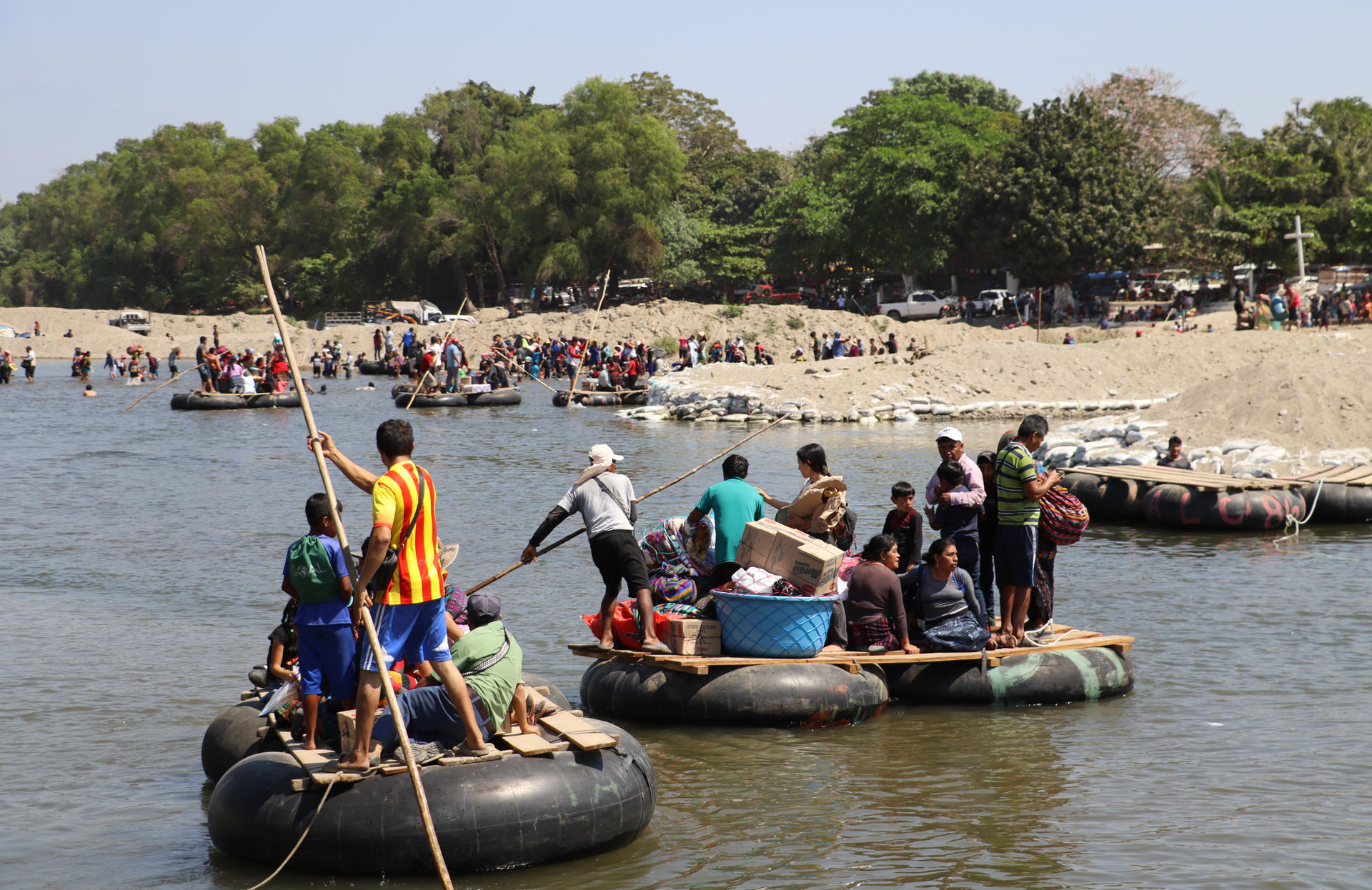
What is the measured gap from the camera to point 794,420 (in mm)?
34000

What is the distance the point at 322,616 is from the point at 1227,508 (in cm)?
1406

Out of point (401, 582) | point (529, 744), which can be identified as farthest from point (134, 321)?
point (401, 582)

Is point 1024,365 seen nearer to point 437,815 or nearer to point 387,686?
point 437,815

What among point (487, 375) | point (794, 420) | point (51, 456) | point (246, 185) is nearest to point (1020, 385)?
point (794, 420)

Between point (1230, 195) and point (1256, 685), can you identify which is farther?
point (1230, 195)

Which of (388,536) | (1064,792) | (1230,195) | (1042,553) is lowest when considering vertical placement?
(1064,792)

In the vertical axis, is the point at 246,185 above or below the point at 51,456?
above

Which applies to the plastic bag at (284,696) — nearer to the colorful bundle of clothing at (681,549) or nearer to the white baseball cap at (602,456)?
the white baseball cap at (602,456)

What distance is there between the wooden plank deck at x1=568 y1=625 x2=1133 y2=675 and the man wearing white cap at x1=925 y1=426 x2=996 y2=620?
20.0 inches

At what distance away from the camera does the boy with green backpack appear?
6.61m

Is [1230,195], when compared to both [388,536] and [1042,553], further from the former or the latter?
[388,536]

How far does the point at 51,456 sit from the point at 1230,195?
45611mm

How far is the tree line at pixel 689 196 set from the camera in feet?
170

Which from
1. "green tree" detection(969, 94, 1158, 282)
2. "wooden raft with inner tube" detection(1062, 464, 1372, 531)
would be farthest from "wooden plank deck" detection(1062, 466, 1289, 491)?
"green tree" detection(969, 94, 1158, 282)
